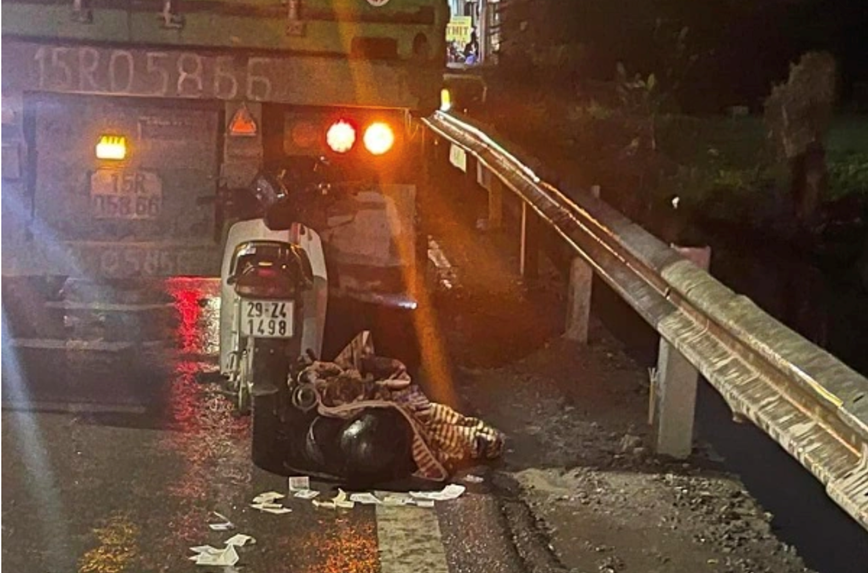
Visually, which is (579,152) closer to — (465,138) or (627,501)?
(465,138)

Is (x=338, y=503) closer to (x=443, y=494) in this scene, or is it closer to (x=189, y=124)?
(x=443, y=494)

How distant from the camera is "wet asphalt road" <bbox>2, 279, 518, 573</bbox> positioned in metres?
5.09

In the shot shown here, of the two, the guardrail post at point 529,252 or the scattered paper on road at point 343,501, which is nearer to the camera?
the scattered paper on road at point 343,501

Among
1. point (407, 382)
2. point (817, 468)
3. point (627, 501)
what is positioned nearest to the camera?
point (817, 468)

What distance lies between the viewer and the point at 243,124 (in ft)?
24.8

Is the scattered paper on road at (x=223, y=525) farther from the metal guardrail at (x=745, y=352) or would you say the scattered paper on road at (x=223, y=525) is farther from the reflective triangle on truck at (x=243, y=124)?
the reflective triangle on truck at (x=243, y=124)

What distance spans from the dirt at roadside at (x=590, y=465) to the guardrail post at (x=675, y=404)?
10 cm

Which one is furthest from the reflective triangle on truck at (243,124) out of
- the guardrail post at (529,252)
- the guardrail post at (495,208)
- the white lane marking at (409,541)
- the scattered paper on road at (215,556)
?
the guardrail post at (495,208)

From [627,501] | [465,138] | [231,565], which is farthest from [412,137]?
[465,138]

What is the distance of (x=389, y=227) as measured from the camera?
7973 mm

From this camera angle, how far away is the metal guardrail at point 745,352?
379 cm

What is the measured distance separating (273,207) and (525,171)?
298cm

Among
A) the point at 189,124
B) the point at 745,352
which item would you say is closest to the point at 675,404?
the point at 745,352

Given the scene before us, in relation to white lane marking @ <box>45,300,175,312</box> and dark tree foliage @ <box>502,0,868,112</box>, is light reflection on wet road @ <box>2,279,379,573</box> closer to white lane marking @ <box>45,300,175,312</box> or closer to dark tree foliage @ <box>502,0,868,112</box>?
white lane marking @ <box>45,300,175,312</box>
